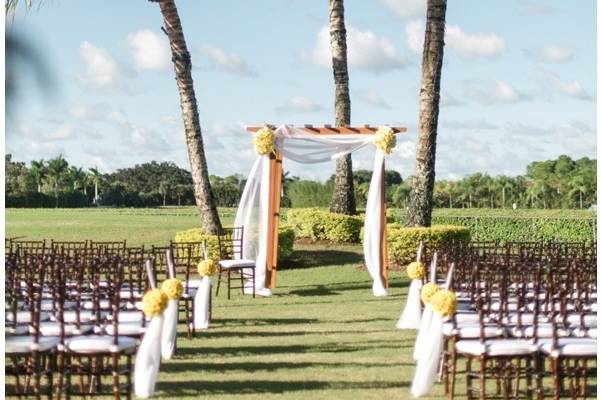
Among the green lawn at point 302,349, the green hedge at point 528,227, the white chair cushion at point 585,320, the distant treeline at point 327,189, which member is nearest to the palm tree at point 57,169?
the distant treeline at point 327,189

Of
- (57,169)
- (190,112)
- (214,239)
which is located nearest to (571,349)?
(214,239)

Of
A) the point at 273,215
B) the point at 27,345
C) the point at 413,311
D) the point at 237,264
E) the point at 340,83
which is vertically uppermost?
the point at 340,83

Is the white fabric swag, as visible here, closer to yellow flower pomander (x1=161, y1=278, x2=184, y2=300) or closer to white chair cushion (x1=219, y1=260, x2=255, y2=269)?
white chair cushion (x1=219, y1=260, x2=255, y2=269)

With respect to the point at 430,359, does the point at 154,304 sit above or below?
above

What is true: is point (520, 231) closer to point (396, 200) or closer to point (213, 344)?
point (213, 344)

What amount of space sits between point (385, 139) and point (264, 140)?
191 centimetres

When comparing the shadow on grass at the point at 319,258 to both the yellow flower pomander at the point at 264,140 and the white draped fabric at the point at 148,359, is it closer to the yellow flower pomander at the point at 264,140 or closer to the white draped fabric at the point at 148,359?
the yellow flower pomander at the point at 264,140

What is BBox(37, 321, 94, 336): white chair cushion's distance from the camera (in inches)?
324

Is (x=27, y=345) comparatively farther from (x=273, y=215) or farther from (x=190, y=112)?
(x=190, y=112)

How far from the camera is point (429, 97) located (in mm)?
20781

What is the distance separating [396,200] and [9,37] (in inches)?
1989

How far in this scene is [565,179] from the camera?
62062 millimetres

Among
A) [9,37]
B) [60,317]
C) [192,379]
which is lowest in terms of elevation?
[192,379]

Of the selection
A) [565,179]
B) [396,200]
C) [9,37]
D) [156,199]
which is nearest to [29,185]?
[156,199]
